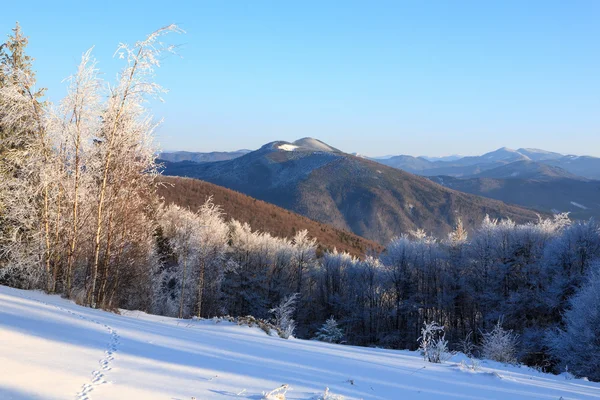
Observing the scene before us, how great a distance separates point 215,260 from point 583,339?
29422mm

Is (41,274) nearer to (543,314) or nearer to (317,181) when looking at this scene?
(543,314)

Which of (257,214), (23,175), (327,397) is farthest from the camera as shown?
(257,214)

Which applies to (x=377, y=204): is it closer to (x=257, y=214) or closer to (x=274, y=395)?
(x=257, y=214)

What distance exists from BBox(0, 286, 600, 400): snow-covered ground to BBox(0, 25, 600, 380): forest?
6285 millimetres

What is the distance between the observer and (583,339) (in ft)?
72.5

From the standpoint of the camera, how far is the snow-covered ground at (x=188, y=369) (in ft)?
16.5

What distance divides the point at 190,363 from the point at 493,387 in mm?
4742

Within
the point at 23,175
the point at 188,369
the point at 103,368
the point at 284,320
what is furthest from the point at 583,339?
the point at 23,175

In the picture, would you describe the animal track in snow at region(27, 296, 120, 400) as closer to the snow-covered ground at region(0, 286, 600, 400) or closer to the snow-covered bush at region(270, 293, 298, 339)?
the snow-covered ground at region(0, 286, 600, 400)

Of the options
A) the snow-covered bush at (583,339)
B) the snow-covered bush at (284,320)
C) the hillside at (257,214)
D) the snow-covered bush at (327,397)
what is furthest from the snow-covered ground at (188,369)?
the hillside at (257,214)

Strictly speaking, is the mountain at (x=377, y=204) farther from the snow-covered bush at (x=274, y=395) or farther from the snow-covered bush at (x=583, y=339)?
the snow-covered bush at (x=274, y=395)

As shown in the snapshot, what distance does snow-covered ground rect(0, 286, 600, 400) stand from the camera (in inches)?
198

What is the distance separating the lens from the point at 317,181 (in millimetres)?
192625

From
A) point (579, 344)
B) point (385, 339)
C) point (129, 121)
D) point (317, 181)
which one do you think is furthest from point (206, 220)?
point (317, 181)
